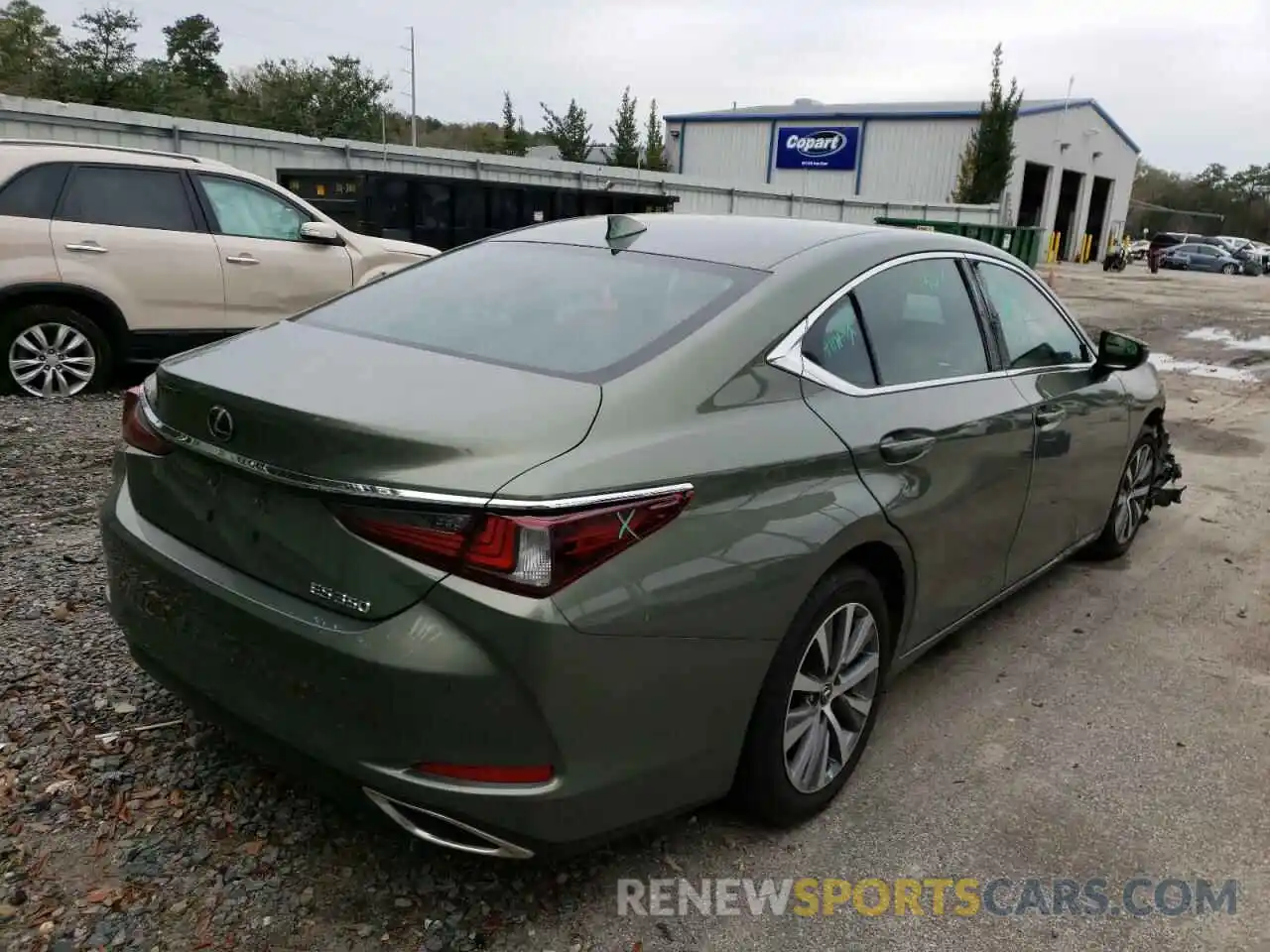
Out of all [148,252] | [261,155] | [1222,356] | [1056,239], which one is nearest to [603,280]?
[148,252]

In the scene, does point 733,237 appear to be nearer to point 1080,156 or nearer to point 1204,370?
point 1204,370

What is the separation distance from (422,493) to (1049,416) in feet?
8.75

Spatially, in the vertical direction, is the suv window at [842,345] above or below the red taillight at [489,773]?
above

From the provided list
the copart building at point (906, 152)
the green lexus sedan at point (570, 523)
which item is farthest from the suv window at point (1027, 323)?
the copart building at point (906, 152)

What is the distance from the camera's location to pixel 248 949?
2209mm

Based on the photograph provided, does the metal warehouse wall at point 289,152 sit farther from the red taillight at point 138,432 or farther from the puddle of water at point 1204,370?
the red taillight at point 138,432

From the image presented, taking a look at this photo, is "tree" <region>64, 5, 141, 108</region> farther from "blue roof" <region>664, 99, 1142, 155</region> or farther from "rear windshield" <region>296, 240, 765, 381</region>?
"rear windshield" <region>296, 240, 765, 381</region>

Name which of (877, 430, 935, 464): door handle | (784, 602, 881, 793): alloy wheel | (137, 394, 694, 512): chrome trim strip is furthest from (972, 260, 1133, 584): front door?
(137, 394, 694, 512): chrome trim strip

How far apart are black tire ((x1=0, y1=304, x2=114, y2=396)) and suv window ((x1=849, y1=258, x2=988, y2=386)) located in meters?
5.65

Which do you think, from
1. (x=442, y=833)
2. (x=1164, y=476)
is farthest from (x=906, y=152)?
(x=442, y=833)

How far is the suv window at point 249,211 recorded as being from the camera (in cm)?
724

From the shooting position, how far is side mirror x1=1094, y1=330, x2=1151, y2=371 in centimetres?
432

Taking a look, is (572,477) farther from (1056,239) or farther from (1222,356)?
(1056,239)

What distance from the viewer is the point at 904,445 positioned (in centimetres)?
290
